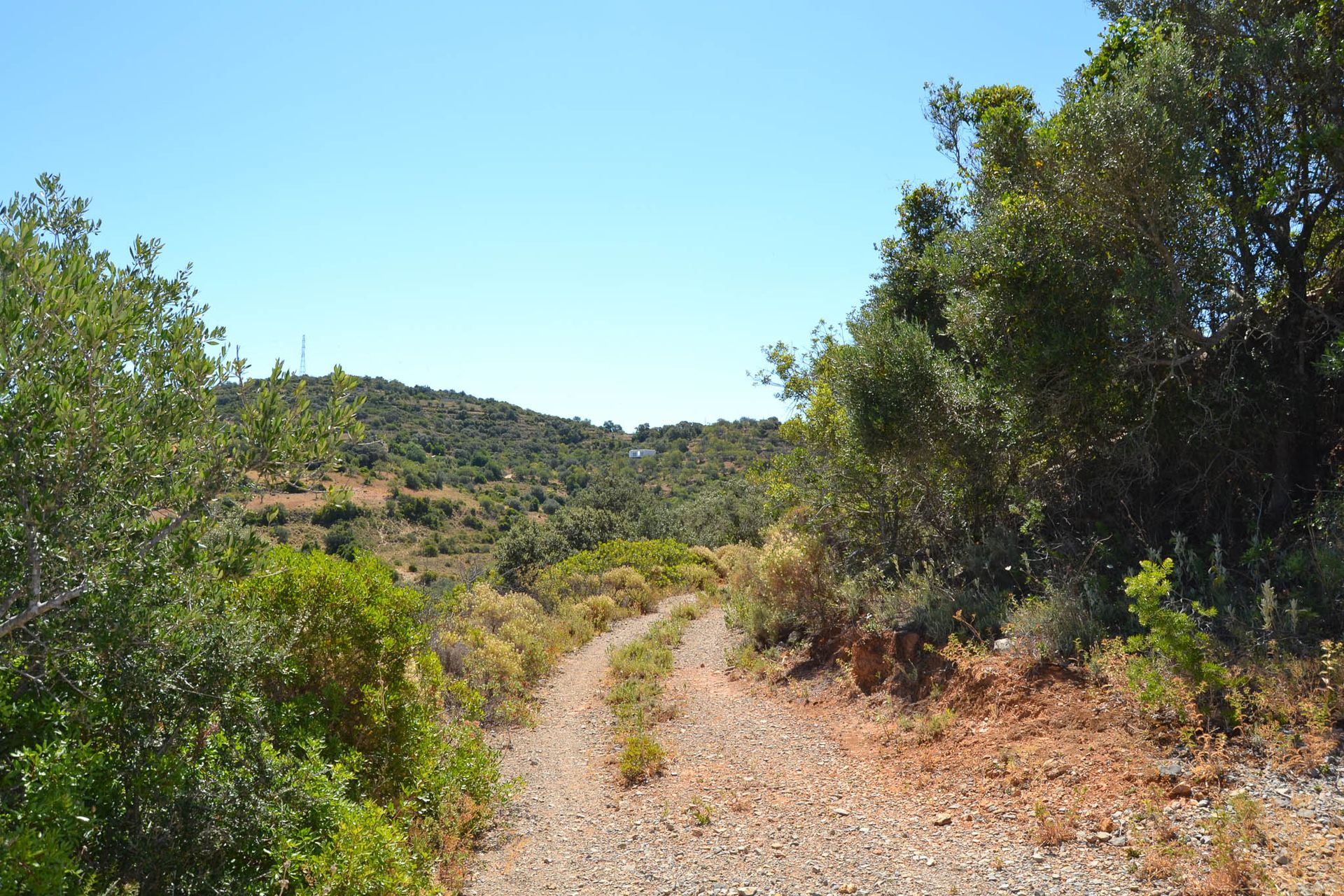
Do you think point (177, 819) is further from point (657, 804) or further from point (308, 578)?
point (657, 804)

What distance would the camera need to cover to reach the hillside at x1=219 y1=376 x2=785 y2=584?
119 feet

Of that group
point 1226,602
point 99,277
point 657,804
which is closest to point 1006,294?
point 1226,602

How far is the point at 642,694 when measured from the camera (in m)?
10.9

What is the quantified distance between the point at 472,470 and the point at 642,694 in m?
43.1

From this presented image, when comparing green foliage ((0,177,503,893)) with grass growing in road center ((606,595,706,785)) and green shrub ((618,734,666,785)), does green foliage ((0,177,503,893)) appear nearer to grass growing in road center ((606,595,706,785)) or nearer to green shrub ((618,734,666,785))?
green shrub ((618,734,666,785))

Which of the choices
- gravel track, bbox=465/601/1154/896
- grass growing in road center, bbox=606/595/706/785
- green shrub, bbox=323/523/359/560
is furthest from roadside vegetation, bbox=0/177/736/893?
green shrub, bbox=323/523/359/560

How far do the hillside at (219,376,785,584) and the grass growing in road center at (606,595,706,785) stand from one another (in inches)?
490

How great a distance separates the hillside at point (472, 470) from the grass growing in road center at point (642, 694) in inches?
490

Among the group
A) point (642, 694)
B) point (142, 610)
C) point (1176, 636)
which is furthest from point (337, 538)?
point (1176, 636)

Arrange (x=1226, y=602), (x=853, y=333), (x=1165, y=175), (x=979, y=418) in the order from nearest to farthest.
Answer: (x=1226, y=602) < (x=1165, y=175) < (x=979, y=418) < (x=853, y=333)

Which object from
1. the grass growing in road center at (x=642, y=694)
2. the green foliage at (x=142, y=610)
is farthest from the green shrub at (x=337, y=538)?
the green foliage at (x=142, y=610)

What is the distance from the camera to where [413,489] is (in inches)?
1773

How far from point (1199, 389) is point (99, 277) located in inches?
377

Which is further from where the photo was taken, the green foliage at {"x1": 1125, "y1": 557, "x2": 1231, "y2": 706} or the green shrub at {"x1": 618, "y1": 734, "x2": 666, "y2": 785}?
the green shrub at {"x1": 618, "y1": 734, "x2": 666, "y2": 785}
